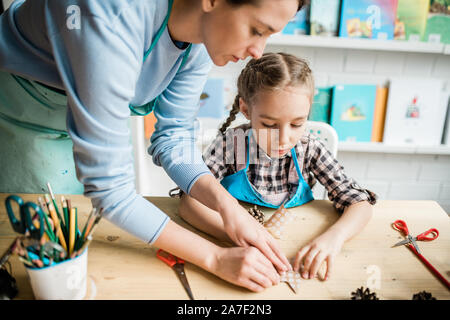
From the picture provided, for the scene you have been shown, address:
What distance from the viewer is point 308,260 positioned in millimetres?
679

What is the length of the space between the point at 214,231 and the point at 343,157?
4.79 feet

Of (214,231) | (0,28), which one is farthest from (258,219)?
(0,28)

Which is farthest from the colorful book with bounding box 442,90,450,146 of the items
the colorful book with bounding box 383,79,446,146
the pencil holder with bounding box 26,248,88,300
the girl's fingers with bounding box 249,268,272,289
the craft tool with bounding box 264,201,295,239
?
the pencil holder with bounding box 26,248,88,300

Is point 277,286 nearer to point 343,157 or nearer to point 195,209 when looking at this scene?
point 195,209

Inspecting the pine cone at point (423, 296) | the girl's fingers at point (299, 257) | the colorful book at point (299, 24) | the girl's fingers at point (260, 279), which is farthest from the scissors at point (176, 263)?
the colorful book at point (299, 24)

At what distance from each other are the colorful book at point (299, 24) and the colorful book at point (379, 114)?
0.54 meters

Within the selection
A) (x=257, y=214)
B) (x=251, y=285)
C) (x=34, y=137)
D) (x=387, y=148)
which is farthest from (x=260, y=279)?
(x=387, y=148)

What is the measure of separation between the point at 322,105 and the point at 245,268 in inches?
55.7

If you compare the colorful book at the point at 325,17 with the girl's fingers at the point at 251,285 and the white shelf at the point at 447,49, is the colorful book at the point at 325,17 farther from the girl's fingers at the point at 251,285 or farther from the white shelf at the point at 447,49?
the girl's fingers at the point at 251,285

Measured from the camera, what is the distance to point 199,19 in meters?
0.65

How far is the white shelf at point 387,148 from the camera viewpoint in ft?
5.96

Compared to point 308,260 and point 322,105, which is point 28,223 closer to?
point 308,260

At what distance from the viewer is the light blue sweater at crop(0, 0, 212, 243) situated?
1.73ft
